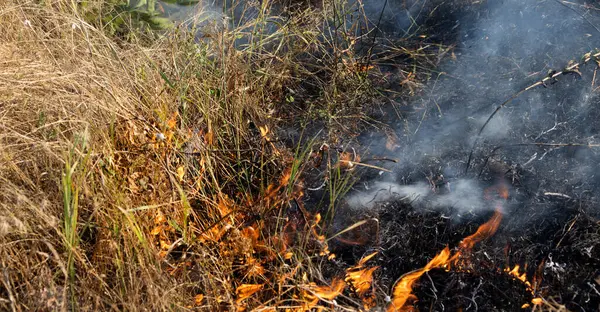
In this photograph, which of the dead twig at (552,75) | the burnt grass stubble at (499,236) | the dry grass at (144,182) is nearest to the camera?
the dry grass at (144,182)


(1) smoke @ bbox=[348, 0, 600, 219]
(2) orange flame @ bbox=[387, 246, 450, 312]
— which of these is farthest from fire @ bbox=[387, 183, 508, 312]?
(1) smoke @ bbox=[348, 0, 600, 219]

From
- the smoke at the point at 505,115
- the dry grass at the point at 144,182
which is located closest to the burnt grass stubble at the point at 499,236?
the smoke at the point at 505,115

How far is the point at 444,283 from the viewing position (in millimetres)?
2428

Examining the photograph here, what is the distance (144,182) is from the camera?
2.48 metres

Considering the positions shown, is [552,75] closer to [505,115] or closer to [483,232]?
[505,115]

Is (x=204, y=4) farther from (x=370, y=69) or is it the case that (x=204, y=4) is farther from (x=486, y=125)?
(x=486, y=125)

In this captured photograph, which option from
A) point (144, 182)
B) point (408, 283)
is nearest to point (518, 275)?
point (408, 283)

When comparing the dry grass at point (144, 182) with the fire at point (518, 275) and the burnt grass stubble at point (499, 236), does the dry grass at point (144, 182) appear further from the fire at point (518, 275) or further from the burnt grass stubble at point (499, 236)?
the fire at point (518, 275)

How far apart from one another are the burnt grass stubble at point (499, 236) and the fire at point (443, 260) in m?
0.02

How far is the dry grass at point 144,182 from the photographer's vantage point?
2.12 meters

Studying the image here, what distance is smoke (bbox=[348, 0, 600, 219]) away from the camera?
2.73 m

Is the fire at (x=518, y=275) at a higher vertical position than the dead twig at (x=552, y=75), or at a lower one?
lower

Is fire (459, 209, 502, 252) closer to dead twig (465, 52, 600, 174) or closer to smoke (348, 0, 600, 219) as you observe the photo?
smoke (348, 0, 600, 219)

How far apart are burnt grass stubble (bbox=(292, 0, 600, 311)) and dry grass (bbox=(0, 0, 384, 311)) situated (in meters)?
0.21
